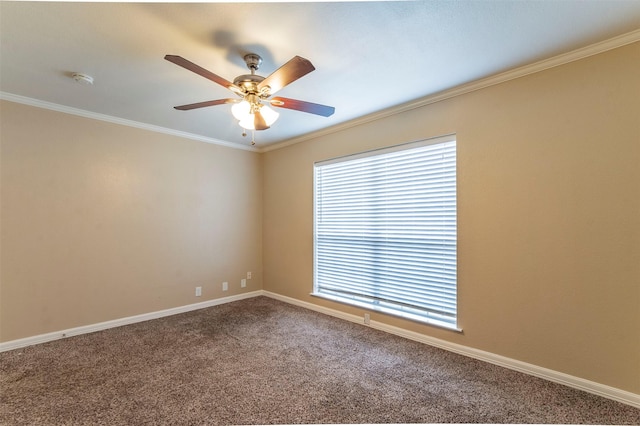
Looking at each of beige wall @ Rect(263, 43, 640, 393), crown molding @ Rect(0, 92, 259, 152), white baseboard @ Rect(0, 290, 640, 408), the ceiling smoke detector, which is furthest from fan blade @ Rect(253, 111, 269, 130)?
white baseboard @ Rect(0, 290, 640, 408)

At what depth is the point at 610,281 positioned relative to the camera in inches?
81.9

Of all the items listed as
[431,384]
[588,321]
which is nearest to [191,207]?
[431,384]

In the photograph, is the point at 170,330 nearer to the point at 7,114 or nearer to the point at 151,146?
the point at 151,146

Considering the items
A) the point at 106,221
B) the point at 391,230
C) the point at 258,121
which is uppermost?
the point at 258,121

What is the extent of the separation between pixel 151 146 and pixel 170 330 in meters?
2.36

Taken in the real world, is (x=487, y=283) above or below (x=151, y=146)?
below

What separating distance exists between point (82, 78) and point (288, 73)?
1.99 meters

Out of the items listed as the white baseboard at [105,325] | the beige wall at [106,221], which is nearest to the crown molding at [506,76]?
the beige wall at [106,221]

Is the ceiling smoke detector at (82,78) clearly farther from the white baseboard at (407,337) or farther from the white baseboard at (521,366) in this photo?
the white baseboard at (521,366)

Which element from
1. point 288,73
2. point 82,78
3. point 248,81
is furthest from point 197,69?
point 82,78

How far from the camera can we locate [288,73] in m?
1.83

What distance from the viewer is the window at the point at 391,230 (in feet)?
9.64

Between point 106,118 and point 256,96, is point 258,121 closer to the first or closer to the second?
point 256,96

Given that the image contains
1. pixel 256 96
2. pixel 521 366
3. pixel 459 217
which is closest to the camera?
pixel 256 96
